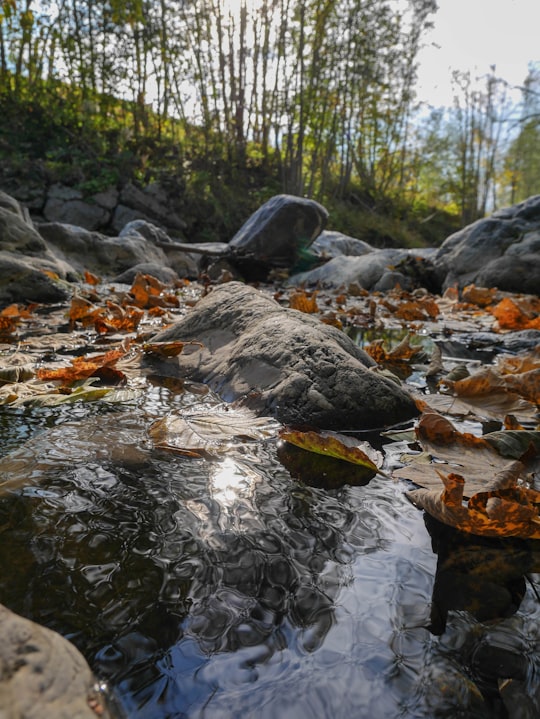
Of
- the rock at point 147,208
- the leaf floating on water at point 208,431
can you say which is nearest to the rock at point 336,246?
the rock at point 147,208

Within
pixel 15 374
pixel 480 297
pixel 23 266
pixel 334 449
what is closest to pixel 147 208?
pixel 23 266

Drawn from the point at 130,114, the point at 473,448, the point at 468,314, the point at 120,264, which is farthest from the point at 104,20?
the point at 473,448

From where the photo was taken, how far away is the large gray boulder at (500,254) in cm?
632

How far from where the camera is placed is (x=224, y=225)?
14.4m

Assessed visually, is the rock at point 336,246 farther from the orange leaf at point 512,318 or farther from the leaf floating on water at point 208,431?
the leaf floating on water at point 208,431

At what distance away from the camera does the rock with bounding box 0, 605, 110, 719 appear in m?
0.38

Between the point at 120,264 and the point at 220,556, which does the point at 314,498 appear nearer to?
the point at 220,556

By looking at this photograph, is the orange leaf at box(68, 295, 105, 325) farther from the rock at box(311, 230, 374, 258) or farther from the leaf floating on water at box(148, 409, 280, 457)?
the rock at box(311, 230, 374, 258)

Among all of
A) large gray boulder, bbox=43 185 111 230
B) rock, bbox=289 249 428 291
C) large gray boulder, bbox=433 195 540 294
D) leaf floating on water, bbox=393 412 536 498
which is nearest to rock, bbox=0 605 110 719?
leaf floating on water, bbox=393 412 536 498

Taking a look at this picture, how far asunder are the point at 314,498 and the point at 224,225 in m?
14.2

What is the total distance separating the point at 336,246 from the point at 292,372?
1052 cm

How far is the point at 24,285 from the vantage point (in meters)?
4.25

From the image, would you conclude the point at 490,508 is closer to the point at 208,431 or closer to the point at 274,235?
the point at 208,431

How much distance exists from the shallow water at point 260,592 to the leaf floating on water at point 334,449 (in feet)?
0.24
